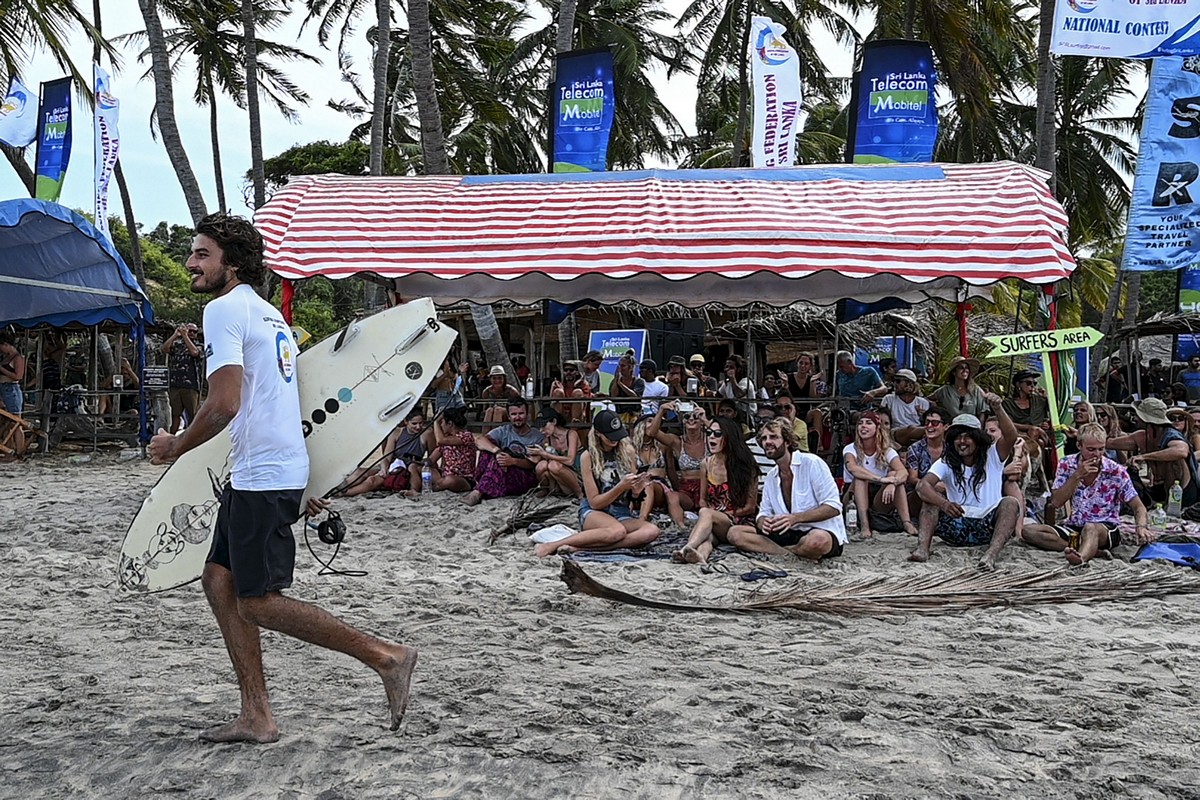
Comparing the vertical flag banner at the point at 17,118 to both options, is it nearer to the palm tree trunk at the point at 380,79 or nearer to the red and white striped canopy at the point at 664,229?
the palm tree trunk at the point at 380,79

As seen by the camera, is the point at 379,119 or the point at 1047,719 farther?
the point at 379,119

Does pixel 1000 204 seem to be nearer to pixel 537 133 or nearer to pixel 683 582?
pixel 683 582

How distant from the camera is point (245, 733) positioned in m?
3.00

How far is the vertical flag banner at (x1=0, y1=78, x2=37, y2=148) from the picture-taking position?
1535 cm

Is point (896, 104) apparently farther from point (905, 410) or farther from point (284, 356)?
point (284, 356)

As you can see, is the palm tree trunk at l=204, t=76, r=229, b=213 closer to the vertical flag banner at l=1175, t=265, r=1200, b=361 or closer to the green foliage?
the green foliage

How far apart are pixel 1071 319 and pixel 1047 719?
891 inches

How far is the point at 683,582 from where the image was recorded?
584 cm

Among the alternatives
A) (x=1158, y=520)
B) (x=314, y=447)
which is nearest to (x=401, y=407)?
(x=314, y=447)

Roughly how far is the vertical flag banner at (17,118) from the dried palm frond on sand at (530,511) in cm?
1158

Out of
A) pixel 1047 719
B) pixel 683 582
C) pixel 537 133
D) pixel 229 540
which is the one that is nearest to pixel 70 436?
pixel 683 582

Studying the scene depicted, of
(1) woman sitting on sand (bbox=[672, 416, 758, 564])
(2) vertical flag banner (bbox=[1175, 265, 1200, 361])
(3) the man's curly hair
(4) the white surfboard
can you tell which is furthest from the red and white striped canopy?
(2) vertical flag banner (bbox=[1175, 265, 1200, 361])

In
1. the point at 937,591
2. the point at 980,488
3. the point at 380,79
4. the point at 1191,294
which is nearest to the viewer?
the point at 937,591

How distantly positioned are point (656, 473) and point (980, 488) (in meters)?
2.20
